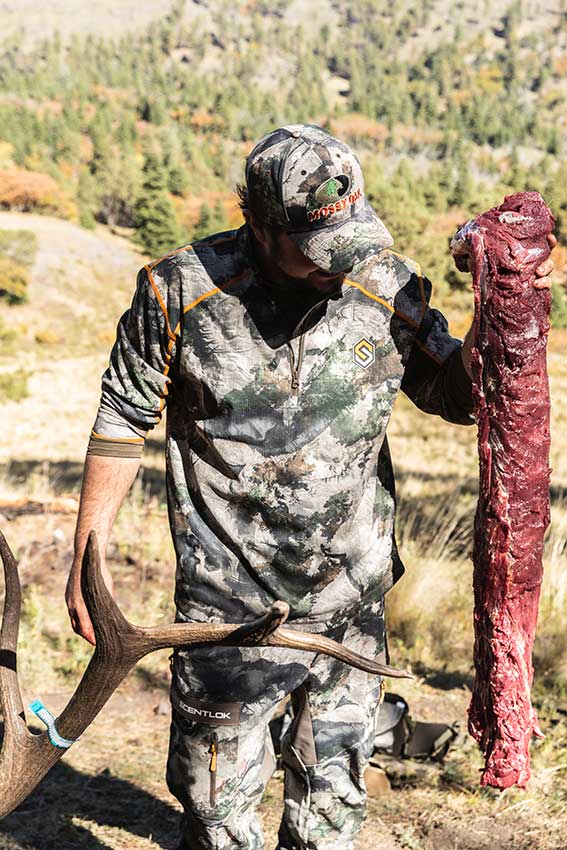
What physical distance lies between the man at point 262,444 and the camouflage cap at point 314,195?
0.01 metres

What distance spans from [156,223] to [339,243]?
49770 millimetres

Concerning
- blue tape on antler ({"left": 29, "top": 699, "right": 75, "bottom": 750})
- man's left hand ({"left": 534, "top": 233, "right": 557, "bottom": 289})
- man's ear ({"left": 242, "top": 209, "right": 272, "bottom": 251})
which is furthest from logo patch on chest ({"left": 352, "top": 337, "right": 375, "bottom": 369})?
blue tape on antler ({"left": 29, "top": 699, "right": 75, "bottom": 750})

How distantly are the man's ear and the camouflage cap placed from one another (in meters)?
0.04

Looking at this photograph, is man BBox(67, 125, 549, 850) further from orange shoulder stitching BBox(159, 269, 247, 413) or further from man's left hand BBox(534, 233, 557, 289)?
man's left hand BBox(534, 233, 557, 289)

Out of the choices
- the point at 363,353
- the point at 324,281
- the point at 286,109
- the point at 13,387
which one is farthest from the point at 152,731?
the point at 286,109

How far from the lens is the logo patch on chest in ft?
8.82

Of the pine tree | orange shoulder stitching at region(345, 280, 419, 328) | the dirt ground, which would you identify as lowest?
the dirt ground

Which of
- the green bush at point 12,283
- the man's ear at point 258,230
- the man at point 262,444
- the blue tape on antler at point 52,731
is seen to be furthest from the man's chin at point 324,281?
the green bush at point 12,283

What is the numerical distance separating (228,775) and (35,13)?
534ft

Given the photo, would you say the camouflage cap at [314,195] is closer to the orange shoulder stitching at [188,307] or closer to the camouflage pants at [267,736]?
the orange shoulder stitching at [188,307]

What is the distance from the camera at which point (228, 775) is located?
278cm

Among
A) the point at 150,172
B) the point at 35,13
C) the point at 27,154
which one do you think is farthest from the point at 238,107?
the point at 35,13

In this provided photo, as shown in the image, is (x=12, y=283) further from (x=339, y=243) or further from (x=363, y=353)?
(x=339, y=243)

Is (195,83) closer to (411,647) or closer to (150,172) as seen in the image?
(150,172)
